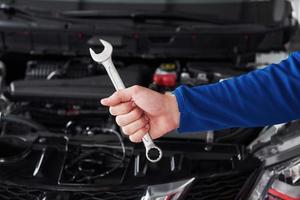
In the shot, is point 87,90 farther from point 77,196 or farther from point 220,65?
point 220,65

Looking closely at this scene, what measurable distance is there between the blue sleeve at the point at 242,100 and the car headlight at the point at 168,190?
22 centimetres

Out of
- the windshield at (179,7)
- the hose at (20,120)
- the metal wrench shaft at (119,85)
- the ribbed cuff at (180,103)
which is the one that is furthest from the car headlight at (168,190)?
the windshield at (179,7)

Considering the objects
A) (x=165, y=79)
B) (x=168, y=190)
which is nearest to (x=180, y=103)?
(x=168, y=190)

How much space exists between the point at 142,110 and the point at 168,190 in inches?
11.6

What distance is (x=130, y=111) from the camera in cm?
91

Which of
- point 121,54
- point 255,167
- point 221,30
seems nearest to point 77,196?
point 255,167

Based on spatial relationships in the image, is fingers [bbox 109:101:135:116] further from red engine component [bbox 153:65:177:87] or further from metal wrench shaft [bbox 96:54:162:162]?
red engine component [bbox 153:65:177:87]

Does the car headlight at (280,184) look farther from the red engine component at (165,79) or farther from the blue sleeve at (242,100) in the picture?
the red engine component at (165,79)

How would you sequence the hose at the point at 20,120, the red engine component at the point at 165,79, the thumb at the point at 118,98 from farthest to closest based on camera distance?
the red engine component at the point at 165,79, the hose at the point at 20,120, the thumb at the point at 118,98

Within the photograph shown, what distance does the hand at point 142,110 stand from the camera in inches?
35.5

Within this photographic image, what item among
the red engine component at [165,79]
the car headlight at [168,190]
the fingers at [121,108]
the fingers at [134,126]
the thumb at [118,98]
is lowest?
the car headlight at [168,190]

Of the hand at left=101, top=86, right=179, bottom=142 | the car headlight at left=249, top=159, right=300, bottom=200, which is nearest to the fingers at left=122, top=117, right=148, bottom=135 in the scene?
the hand at left=101, top=86, right=179, bottom=142

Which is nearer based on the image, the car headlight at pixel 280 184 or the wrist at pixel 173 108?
the wrist at pixel 173 108

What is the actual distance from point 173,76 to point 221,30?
0.76ft
